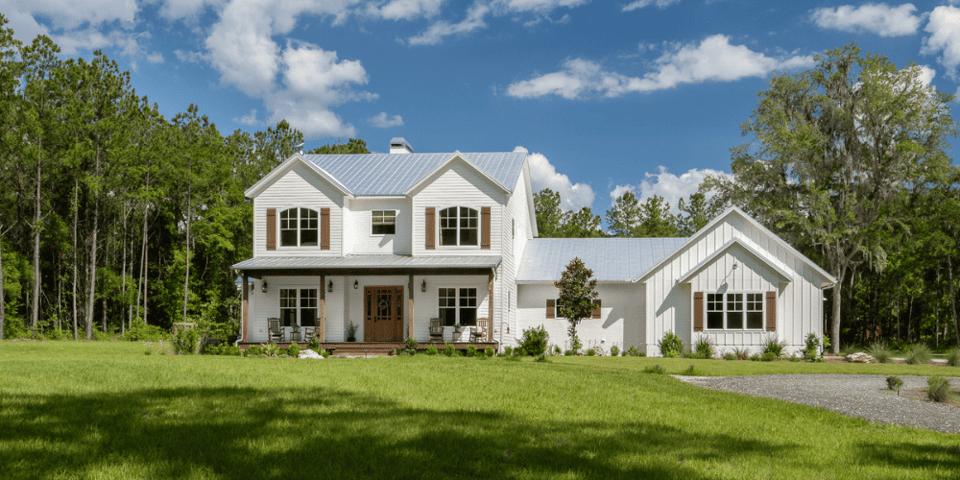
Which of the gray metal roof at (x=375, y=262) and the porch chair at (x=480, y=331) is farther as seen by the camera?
the porch chair at (x=480, y=331)

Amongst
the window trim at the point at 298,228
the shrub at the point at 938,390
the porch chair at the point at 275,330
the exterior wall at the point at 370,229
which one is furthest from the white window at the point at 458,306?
the shrub at the point at 938,390

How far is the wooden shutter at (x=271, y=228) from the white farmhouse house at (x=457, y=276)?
0.04 meters

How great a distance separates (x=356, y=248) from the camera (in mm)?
26250

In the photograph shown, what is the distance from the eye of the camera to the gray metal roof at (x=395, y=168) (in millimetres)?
26516

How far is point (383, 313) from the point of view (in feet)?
84.2

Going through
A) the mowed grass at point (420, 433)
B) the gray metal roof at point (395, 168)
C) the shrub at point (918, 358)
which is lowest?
the shrub at point (918, 358)

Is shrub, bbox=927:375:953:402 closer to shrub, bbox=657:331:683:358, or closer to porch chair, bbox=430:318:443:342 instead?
shrub, bbox=657:331:683:358

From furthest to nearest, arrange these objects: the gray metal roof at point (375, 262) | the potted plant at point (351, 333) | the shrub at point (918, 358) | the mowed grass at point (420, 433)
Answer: the potted plant at point (351, 333)
the gray metal roof at point (375, 262)
the shrub at point (918, 358)
the mowed grass at point (420, 433)

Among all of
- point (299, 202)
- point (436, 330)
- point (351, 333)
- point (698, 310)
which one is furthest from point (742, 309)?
point (299, 202)

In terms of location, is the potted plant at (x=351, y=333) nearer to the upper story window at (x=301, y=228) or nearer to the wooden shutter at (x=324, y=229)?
the wooden shutter at (x=324, y=229)

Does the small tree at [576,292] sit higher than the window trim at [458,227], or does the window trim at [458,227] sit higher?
the window trim at [458,227]

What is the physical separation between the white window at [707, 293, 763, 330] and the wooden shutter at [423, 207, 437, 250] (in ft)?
31.7

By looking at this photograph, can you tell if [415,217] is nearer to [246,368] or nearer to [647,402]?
[246,368]

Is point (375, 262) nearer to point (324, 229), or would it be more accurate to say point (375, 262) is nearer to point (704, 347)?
point (324, 229)
